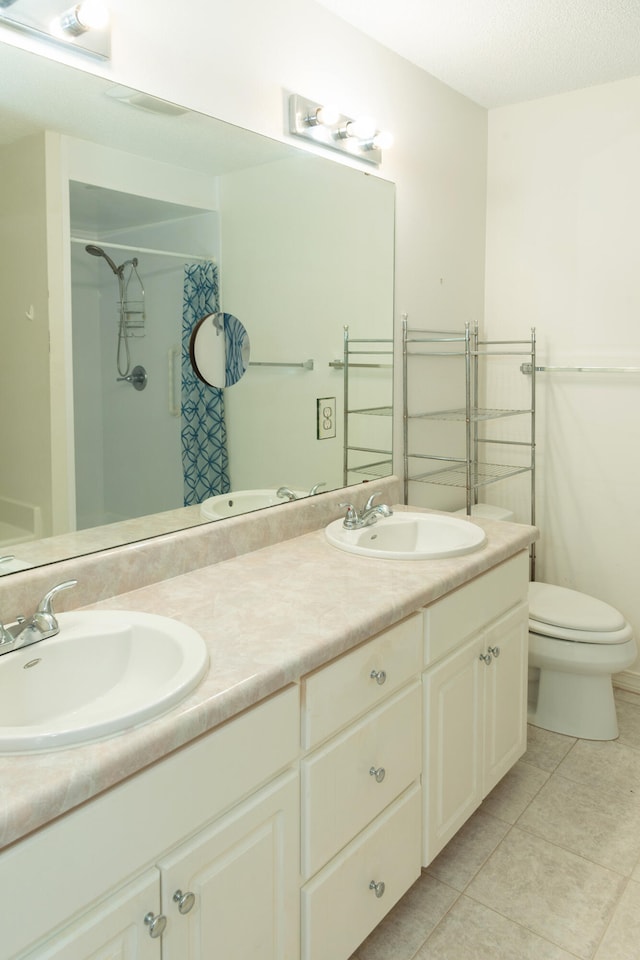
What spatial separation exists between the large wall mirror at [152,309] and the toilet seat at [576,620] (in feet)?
2.88

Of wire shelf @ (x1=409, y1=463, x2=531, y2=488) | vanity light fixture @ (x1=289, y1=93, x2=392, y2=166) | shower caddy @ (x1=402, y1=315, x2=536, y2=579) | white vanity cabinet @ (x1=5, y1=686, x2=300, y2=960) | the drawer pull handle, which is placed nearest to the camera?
white vanity cabinet @ (x1=5, y1=686, x2=300, y2=960)

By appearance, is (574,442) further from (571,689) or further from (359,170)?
(359,170)

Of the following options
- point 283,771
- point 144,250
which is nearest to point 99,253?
point 144,250

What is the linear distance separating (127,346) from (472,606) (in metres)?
1.07

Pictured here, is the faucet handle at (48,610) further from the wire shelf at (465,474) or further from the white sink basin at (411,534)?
the wire shelf at (465,474)

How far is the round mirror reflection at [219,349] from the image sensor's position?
1.75m

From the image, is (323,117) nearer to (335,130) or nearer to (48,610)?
(335,130)

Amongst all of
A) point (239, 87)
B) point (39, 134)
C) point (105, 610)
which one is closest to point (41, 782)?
point (105, 610)

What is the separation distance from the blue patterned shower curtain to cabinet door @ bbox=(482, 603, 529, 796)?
866 mm

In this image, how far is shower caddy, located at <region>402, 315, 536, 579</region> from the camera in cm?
254

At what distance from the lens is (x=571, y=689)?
2508 millimetres

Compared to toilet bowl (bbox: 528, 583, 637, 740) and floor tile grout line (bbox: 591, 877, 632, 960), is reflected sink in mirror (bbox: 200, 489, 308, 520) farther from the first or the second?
floor tile grout line (bbox: 591, 877, 632, 960)

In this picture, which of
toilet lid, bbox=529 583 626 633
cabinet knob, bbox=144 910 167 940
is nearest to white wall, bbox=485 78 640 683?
toilet lid, bbox=529 583 626 633

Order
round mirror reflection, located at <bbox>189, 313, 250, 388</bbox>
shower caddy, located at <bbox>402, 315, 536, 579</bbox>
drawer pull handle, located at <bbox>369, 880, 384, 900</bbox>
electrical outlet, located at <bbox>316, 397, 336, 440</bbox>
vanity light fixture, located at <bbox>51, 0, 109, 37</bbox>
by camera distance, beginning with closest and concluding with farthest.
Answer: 1. vanity light fixture, located at <bbox>51, 0, 109, 37</bbox>
2. drawer pull handle, located at <bbox>369, 880, 384, 900</bbox>
3. round mirror reflection, located at <bbox>189, 313, 250, 388</bbox>
4. electrical outlet, located at <bbox>316, 397, 336, 440</bbox>
5. shower caddy, located at <bbox>402, 315, 536, 579</bbox>
